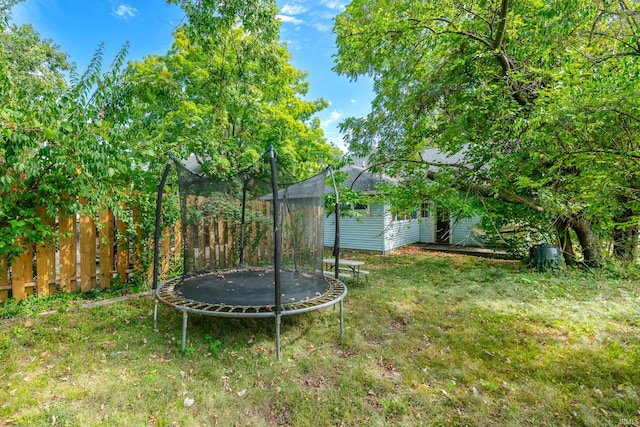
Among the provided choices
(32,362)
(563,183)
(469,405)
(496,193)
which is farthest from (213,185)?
(563,183)

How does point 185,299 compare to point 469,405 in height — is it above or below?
above

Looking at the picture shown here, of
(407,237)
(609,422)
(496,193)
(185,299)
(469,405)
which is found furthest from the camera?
(407,237)

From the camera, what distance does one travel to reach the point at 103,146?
113 inches

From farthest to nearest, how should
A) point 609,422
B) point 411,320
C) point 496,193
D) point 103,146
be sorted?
point 496,193 → point 411,320 → point 103,146 → point 609,422

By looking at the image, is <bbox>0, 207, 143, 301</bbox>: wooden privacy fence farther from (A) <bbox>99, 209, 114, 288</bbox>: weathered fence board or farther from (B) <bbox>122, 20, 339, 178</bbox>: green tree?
(B) <bbox>122, 20, 339, 178</bbox>: green tree

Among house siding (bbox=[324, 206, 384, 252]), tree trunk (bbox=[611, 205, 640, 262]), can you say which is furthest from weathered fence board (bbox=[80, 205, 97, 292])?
tree trunk (bbox=[611, 205, 640, 262])

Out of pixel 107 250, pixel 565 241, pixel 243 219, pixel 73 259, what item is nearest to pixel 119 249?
pixel 107 250

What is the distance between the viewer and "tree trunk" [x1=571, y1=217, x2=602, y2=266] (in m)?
6.26

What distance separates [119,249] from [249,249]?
1.98 meters

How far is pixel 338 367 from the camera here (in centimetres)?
261

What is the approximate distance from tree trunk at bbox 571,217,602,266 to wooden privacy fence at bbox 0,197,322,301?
618 cm

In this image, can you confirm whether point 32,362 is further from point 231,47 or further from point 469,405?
point 231,47

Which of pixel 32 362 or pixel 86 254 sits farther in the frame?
pixel 86 254

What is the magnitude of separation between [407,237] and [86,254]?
9.71m
